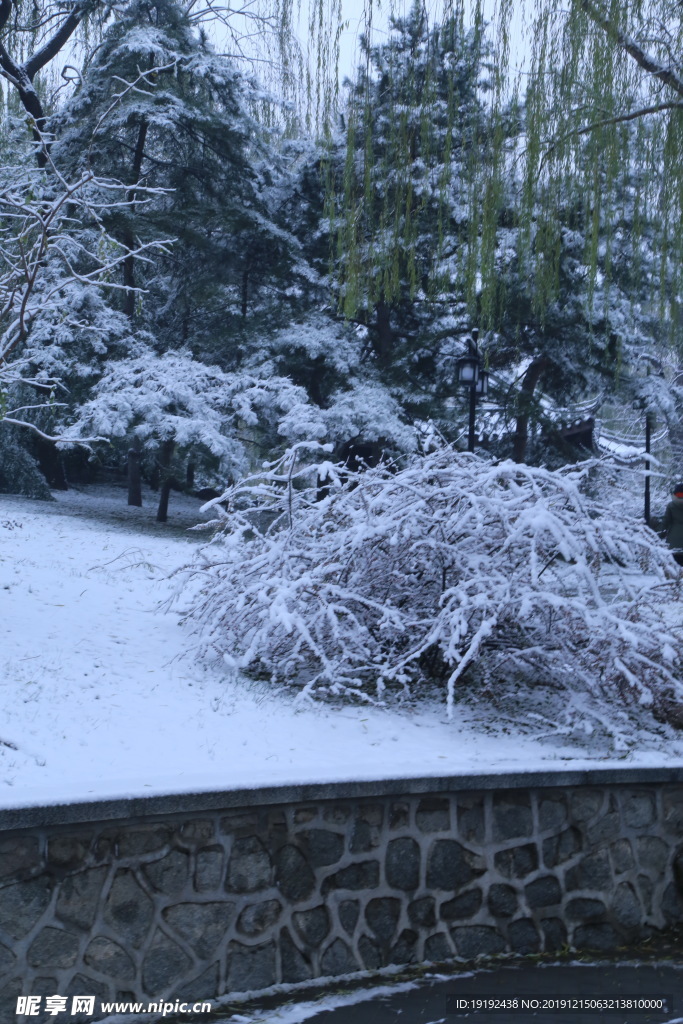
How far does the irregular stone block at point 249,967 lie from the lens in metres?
4.59

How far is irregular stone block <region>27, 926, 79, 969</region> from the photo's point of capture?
4.18m

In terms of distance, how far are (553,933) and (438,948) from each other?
687 millimetres

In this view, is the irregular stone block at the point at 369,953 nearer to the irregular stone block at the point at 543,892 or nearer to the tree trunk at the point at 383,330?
the irregular stone block at the point at 543,892

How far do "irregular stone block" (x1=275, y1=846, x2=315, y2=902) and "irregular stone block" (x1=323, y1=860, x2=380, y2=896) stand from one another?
10 cm

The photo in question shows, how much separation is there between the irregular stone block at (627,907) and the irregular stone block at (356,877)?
1422 mm

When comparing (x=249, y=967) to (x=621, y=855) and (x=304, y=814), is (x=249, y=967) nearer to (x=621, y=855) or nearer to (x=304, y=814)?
(x=304, y=814)

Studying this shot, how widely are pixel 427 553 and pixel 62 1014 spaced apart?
377cm

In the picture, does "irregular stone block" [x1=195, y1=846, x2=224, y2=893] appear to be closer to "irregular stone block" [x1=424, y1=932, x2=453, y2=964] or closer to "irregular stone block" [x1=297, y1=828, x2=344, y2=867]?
"irregular stone block" [x1=297, y1=828, x2=344, y2=867]

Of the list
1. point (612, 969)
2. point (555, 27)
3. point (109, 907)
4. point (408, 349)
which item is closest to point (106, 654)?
point (109, 907)

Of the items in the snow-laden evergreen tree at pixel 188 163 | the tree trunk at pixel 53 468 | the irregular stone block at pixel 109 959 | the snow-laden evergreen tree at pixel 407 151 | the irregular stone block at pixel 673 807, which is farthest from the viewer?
the tree trunk at pixel 53 468

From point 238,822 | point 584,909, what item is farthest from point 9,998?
point 584,909

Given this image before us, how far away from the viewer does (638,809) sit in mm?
5590

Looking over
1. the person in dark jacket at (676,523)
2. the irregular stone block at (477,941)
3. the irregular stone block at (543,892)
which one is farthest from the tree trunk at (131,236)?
the irregular stone block at (477,941)

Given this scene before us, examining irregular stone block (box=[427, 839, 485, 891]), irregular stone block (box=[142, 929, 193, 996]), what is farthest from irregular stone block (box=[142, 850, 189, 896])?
irregular stone block (box=[427, 839, 485, 891])
